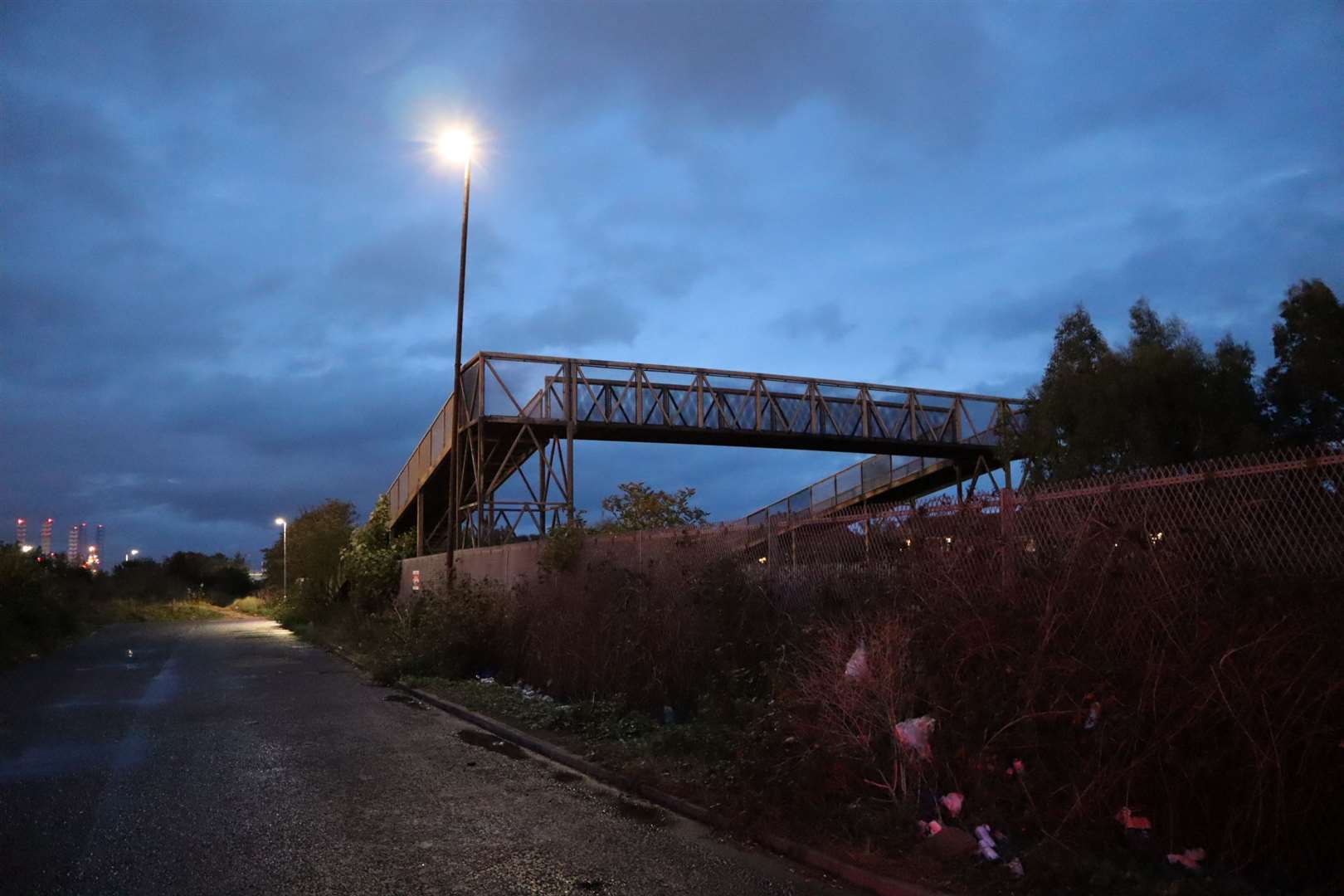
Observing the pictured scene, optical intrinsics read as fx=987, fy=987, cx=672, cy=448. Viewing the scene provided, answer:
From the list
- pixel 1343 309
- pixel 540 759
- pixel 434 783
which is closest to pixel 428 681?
pixel 540 759

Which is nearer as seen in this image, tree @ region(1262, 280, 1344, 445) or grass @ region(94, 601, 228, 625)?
tree @ region(1262, 280, 1344, 445)

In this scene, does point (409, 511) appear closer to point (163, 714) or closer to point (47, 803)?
point (163, 714)

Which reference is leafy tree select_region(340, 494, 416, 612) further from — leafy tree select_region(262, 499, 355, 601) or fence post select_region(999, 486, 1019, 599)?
fence post select_region(999, 486, 1019, 599)

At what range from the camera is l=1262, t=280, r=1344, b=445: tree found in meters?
17.6

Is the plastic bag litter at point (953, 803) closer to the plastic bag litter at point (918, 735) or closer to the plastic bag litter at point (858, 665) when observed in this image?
the plastic bag litter at point (918, 735)

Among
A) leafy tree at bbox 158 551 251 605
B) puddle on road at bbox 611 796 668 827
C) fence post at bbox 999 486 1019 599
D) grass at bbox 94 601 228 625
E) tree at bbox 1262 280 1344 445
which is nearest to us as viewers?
fence post at bbox 999 486 1019 599

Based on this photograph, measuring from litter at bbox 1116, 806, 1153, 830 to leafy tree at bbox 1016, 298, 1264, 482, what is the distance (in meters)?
14.0

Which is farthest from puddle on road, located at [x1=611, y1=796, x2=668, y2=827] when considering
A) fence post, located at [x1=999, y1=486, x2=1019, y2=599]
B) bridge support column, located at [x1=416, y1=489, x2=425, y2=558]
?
bridge support column, located at [x1=416, y1=489, x2=425, y2=558]

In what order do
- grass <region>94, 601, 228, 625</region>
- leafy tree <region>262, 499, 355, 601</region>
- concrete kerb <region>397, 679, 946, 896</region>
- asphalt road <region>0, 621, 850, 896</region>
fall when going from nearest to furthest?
concrete kerb <region>397, 679, 946, 896</region> < asphalt road <region>0, 621, 850, 896</region> < leafy tree <region>262, 499, 355, 601</region> < grass <region>94, 601, 228, 625</region>

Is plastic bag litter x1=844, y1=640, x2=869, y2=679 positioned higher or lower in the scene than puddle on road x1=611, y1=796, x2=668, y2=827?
higher

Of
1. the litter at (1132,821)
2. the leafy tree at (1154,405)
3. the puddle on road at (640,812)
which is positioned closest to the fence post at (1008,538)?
the litter at (1132,821)

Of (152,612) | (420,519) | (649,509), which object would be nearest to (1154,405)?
(649,509)

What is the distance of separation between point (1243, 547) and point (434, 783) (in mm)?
6853

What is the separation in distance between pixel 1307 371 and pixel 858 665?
1491 cm
